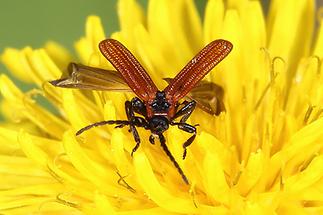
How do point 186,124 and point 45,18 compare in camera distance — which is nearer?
point 186,124

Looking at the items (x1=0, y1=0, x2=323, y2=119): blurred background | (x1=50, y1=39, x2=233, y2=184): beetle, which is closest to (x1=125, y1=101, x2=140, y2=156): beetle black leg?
(x1=50, y1=39, x2=233, y2=184): beetle

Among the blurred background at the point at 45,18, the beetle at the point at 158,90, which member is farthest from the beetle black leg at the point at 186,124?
the blurred background at the point at 45,18

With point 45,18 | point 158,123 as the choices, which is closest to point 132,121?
point 158,123

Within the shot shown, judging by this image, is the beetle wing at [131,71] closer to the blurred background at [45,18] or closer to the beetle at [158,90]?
the beetle at [158,90]

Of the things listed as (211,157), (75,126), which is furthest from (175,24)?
(211,157)

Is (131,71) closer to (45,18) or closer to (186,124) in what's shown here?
(186,124)

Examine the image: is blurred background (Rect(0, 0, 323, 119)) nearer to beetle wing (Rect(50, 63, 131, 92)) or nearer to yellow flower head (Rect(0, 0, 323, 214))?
yellow flower head (Rect(0, 0, 323, 214))

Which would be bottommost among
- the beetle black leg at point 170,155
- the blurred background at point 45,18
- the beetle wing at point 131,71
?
the beetle black leg at point 170,155
